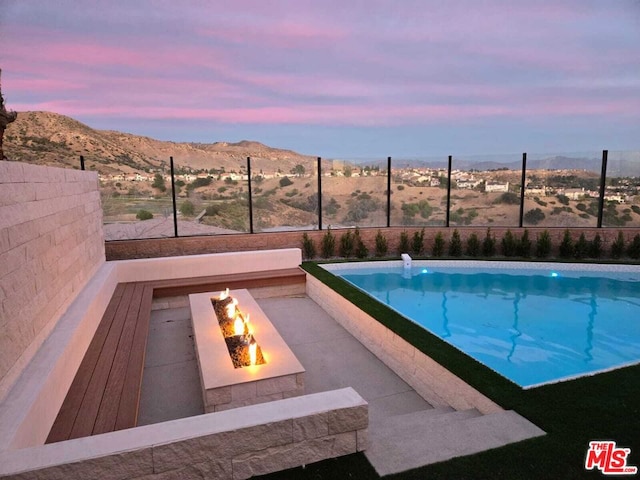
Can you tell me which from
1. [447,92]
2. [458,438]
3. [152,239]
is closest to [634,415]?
[458,438]

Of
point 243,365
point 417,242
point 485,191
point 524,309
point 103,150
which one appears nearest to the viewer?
point 243,365

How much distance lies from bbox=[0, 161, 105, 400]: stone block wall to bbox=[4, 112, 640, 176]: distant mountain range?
5.98 m

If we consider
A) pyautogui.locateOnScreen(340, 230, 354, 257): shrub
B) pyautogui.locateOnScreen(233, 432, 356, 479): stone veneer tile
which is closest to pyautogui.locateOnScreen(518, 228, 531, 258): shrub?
pyautogui.locateOnScreen(340, 230, 354, 257): shrub

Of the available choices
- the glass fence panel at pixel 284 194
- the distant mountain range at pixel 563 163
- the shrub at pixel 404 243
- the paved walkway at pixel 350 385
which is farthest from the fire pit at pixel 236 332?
the distant mountain range at pixel 563 163

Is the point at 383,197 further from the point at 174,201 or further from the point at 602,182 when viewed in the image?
the point at 174,201

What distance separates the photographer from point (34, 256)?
3.83 m

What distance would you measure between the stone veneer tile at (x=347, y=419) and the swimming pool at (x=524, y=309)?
229 cm

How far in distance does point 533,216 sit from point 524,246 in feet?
7.74

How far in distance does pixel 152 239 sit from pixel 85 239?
4010mm

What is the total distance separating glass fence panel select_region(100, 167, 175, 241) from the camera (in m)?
10.3

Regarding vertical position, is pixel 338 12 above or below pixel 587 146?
above

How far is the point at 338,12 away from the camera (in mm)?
11797

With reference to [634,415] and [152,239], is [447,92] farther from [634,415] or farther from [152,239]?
[634,415]

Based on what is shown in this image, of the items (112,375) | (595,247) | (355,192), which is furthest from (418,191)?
(112,375)
